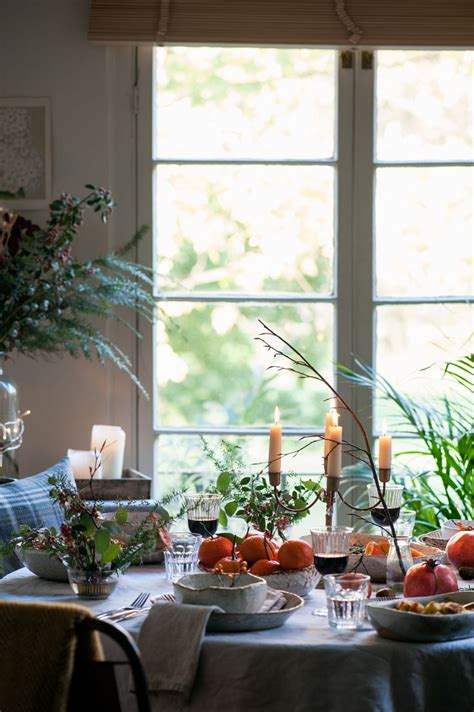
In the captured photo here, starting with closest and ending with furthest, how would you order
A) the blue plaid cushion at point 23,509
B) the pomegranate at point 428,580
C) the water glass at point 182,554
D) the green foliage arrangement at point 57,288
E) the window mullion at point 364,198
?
1. the pomegranate at point 428,580
2. the water glass at point 182,554
3. the blue plaid cushion at point 23,509
4. the green foliage arrangement at point 57,288
5. the window mullion at point 364,198

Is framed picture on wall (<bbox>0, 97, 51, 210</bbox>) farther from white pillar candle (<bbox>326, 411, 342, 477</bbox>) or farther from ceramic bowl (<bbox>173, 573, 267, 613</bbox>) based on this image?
ceramic bowl (<bbox>173, 573, 267, 613</bbox>)

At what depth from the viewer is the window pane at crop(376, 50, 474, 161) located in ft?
12.0

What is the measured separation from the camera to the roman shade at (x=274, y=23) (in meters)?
3.53

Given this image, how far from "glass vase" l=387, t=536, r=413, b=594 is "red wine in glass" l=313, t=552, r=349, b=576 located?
0.10 metres

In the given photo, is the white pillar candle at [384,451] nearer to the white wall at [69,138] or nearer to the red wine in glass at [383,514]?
the red wine in glass at [383,514]

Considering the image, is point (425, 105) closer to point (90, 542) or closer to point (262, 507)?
point (262, 507)

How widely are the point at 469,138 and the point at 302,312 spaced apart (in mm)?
845

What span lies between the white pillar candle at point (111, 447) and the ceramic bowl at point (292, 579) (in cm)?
133

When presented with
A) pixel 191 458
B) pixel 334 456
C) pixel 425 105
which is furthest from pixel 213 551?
pixel 425 105

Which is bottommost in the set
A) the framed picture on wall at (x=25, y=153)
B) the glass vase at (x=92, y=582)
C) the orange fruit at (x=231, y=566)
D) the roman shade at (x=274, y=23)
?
the glass vase at (x=92, y=582)

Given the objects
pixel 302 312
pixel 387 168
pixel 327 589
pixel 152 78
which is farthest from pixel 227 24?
pixel 327 589

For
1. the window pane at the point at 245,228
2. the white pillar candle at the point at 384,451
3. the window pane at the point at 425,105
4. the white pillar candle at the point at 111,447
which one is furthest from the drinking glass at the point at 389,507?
the window pane at the point at 425,105

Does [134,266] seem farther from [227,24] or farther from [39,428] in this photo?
[227,24]

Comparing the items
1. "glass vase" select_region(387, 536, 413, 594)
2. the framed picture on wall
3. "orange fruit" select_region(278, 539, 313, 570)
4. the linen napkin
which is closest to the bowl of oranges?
"orange fruit" select_region(278, 539, 313, 570)
